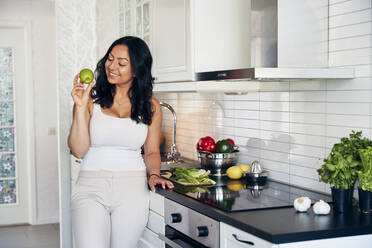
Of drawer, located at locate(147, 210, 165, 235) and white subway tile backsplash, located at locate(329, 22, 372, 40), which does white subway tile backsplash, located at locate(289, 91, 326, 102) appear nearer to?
white subway tile backsplash, located at locate(329, 22, 372, 40)

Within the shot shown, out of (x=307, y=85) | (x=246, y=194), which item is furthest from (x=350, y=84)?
(x=246, y=194)

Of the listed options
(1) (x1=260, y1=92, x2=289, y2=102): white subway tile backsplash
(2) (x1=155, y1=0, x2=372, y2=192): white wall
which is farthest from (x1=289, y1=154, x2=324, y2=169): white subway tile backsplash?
(1) (x1=260, y1=92, x2=289, y2=102): white subway tile backsplash

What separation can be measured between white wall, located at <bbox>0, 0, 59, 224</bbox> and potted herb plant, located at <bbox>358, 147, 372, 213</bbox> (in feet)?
14.9

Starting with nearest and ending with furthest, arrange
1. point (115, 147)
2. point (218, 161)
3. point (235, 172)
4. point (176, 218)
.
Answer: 1. point (176, 218)
2. point (115, 147)
3. point (235, 172)
4. point (218, 161)

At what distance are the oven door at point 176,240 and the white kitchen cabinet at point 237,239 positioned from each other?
227 mm

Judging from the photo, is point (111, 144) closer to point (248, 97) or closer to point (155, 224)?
point (155, 224)

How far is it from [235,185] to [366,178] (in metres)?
0.96

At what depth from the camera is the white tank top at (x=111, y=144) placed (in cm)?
253

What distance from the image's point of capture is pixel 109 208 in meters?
2.48

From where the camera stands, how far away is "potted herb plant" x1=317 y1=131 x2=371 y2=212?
2.00 m

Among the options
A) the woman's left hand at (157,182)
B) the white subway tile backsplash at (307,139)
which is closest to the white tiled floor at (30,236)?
the woman's left hand at (157,182)

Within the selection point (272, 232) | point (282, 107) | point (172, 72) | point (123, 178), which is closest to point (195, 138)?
Answer: point (172, 72)

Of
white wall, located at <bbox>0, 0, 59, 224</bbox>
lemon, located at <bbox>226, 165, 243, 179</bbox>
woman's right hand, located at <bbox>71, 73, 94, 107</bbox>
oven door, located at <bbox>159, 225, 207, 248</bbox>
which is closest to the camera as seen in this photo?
oven door, located at <bbox>159, 225, 207, 248</bbox>

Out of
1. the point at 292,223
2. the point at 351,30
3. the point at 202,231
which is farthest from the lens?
the point at 351,30
